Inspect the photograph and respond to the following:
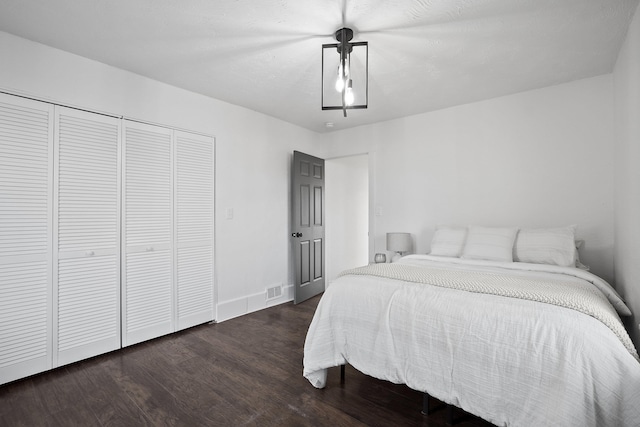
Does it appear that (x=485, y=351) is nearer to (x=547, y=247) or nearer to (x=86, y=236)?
(x=547, y=247)

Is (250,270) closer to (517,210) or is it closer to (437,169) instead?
(437,169)

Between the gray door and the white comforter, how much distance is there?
2101 millimetres

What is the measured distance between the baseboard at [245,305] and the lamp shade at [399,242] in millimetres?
1580

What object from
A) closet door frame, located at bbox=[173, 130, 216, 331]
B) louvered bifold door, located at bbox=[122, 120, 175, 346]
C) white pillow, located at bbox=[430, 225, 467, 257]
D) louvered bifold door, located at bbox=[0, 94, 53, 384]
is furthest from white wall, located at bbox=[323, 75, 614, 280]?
louvered bifold door, located at bbox=[0, 94, 53, 384]

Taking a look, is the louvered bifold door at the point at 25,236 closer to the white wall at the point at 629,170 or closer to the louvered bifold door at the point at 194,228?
the louvered bifold door at the point at 194,228

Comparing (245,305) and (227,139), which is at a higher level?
(227,139)

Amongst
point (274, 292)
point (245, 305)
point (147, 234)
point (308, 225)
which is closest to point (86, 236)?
point (147, 234)

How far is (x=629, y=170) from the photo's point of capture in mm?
2096

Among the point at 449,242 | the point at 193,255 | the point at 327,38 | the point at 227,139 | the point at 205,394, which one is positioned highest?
the point at 327,38

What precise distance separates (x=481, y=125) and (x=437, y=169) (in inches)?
26.8

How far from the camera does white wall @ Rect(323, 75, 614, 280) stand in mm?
2840

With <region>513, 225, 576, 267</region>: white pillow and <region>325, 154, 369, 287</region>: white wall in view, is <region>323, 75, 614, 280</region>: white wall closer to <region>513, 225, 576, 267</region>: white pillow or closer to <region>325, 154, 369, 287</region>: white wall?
<region>513, 225, 576, 267</region>: white pillow

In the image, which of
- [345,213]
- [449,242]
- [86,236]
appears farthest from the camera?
[345,213]

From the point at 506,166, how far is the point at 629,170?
4.06ft
